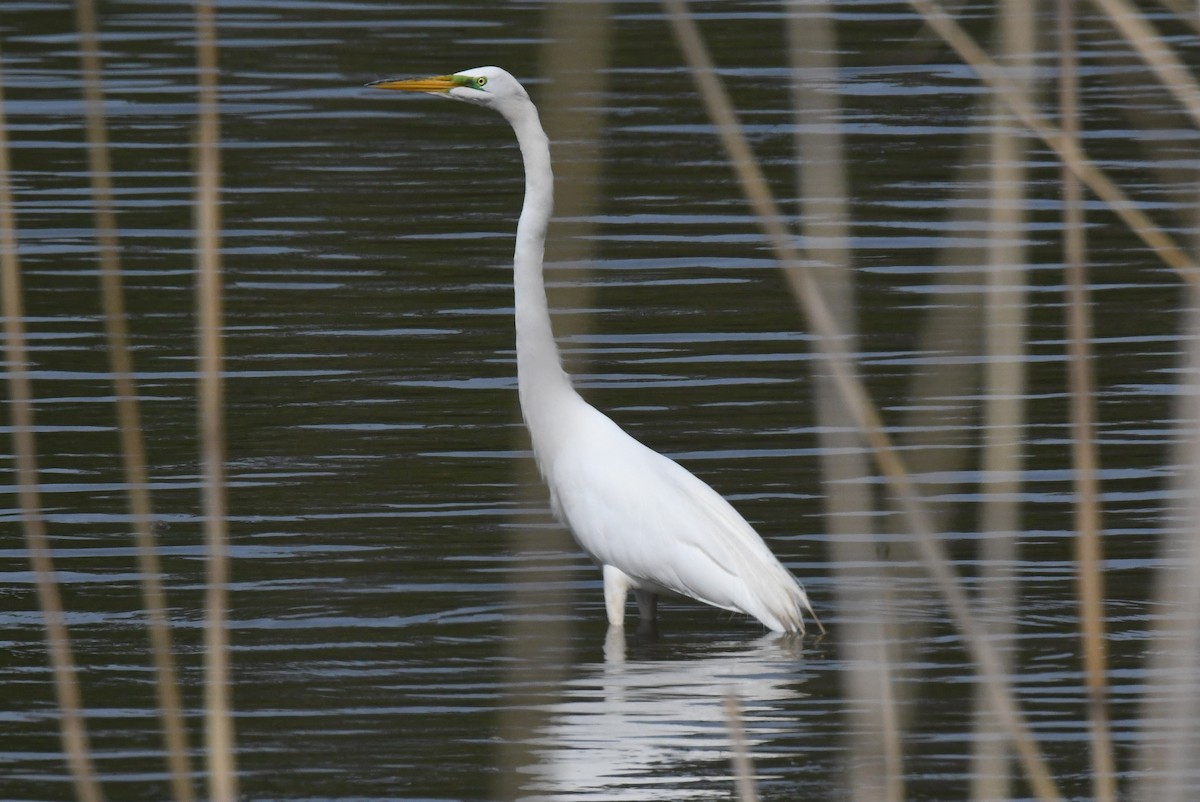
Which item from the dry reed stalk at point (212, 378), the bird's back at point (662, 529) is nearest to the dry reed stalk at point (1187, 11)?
the dry reed stalk at point (212, 378)

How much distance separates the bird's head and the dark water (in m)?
0.98

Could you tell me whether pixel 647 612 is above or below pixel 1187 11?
below

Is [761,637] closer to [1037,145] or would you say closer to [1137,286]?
[1137,286]

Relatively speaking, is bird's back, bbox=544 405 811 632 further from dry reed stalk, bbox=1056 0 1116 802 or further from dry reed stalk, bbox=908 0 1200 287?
dry reed stalk, bbox=908 0 1200 287

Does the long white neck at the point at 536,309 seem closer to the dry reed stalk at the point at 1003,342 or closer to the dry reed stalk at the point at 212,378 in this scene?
the dry reed stalk at the point at 1003,342

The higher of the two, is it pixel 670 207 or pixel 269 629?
pixel 670 207

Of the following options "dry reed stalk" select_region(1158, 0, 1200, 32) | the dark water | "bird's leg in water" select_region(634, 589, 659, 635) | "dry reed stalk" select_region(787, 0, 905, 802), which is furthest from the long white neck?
"dry reed stalk" select_region(1158, 0, 1200, 32)

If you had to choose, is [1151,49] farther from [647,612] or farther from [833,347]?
[647,612]

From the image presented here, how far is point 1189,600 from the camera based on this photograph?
7.61 feet

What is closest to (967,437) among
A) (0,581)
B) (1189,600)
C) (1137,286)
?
(1137,286)

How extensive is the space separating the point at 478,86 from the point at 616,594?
147 cm

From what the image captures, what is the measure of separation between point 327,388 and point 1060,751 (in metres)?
3.81

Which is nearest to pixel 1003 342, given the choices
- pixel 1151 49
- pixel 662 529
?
pixel 1151 49

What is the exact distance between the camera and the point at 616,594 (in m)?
5.81
